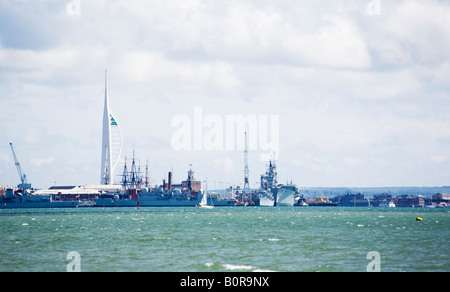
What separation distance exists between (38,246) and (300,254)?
26.5m

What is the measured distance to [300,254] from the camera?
53594 mm

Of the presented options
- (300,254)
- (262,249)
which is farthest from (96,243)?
(300,254)

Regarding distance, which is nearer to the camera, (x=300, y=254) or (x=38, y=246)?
(x=300, y=254)

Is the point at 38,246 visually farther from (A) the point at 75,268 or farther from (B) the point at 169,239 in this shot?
(A) the point at 75,268
